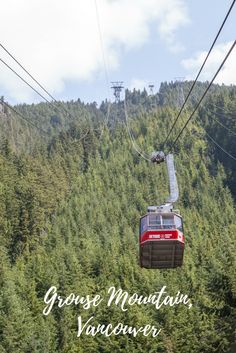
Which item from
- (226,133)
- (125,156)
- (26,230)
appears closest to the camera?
(26,230)

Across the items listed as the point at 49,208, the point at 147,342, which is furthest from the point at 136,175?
the point at 147,342

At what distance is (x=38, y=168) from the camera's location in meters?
120

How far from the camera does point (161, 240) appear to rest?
24266 mm

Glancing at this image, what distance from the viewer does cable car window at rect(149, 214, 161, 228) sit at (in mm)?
24641

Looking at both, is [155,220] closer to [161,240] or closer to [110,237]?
[161,240]

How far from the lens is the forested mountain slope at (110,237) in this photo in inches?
2440

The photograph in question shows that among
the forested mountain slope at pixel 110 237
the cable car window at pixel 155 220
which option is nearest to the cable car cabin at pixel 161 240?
the cable car window at pixel 155 220

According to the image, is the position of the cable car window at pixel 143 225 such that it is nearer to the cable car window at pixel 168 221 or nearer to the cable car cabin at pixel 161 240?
the cable car cabin at pixel 161 240

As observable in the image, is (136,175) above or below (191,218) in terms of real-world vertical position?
above

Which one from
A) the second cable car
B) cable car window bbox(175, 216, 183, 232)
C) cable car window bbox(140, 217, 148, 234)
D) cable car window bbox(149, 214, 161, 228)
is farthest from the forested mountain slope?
cable car window bbox(149, 214, 161, 228)

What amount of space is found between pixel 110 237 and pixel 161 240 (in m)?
81.6

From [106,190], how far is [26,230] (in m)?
41.7

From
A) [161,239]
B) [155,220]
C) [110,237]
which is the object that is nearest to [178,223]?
[155,220]

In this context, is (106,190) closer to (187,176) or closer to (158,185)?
(158,185)
